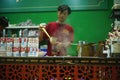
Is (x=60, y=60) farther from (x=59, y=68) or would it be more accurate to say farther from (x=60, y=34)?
(x=60, y=34)

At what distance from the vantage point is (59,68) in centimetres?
253

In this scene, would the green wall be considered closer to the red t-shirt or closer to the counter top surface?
the red t-shirt

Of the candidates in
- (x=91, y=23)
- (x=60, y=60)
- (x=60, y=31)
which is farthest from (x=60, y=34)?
(x=91, y=23)

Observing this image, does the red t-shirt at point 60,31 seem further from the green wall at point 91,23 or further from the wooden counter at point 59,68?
the green wall at point 91,23

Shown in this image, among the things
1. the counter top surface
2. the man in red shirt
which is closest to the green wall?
the man in red shirt

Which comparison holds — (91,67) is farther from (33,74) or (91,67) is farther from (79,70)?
(33,74)

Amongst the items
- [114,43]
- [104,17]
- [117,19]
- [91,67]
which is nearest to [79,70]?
[91,67]

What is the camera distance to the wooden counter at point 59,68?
8.04 ft

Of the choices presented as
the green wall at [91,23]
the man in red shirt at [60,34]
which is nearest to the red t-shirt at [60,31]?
the man in red shirt at [60,34]

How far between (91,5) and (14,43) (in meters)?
3.43

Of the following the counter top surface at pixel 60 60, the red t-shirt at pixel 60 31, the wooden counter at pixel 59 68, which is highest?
the red t-shirt at pixel 60 31

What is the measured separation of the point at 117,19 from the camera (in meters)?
5.33

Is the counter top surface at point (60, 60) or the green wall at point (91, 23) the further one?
the green wall at point (91, 23)

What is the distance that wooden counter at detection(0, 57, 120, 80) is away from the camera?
8.04ft
